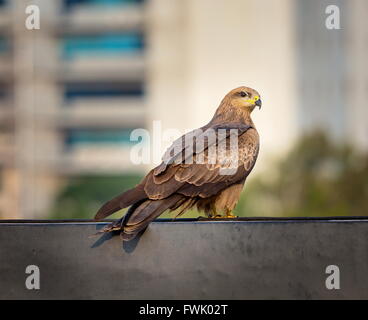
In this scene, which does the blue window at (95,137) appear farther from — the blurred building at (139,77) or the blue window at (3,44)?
the blue window at (3,44)

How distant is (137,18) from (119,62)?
3514 mm

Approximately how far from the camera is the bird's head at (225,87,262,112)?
8.52 m

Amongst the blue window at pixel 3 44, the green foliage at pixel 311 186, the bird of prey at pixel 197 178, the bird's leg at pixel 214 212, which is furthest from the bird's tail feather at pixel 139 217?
the blue window at pixel 3 44

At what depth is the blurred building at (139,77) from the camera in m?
65.0

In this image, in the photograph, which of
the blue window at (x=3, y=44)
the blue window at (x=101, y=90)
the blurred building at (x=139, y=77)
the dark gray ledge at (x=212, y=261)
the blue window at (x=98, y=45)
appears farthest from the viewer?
the blue window at (x=101, y=90)

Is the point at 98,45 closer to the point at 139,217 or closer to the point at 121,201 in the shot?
the point at 121,201

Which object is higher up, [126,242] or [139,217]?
[139,217]

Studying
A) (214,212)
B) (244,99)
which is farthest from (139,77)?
(214,212)

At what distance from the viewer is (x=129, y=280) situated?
606cm

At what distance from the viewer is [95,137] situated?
6869 centimetres

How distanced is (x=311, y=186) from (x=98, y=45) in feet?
78.2

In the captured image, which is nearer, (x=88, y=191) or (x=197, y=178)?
(x=197, y=178)

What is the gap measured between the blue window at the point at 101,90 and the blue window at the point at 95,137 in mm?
2453
